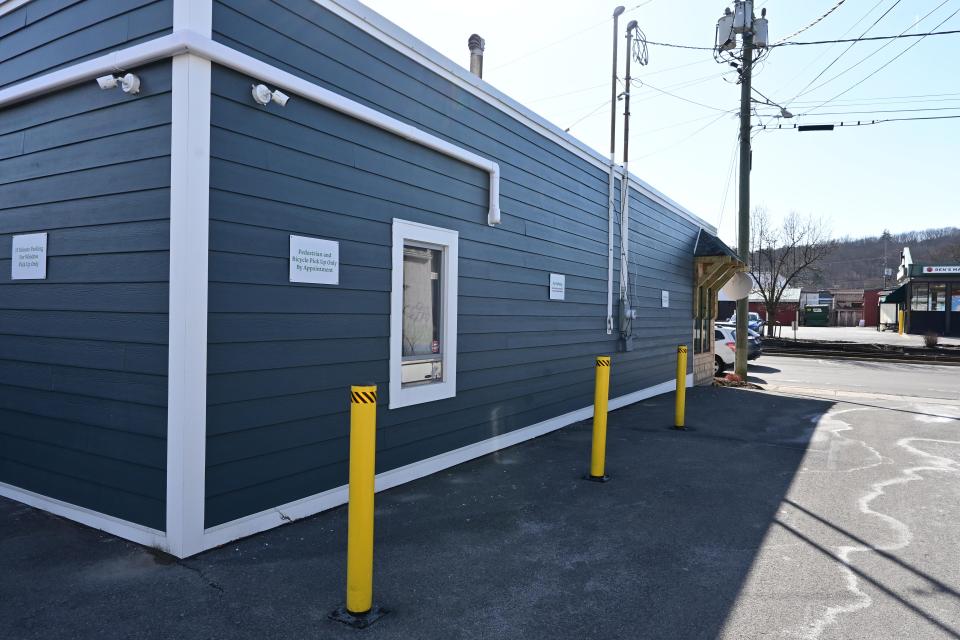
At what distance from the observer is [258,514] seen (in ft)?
12.9

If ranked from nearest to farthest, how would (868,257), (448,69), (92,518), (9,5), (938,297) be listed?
(92,518)
(9,5)
(448,69)
(938,297)
(868,257)

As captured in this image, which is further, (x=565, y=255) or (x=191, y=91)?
(x=565, y=255)

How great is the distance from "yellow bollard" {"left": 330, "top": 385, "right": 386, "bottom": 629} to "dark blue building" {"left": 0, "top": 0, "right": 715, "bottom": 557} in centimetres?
125

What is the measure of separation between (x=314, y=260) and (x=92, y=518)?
2.26 m

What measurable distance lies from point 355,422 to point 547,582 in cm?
149

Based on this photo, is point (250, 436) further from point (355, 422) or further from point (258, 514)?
point (355, 422)

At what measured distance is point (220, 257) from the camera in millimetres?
3641

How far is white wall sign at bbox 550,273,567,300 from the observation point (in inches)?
297

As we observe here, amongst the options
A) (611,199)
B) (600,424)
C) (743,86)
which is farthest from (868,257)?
(600,424)

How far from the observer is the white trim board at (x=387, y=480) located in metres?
3.76

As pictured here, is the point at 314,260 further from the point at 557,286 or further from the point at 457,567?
the point at 557,286

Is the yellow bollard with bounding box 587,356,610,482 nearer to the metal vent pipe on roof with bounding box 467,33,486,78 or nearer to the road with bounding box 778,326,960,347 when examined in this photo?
the metal vent pipe on roof with bounding box 467,33,486,78

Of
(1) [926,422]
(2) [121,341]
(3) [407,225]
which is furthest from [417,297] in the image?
(1) [926,422]

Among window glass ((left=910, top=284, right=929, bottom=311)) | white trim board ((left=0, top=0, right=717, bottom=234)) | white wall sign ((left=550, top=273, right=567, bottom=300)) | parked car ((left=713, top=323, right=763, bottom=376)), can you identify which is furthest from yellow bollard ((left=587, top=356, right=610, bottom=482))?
window glass ((left=910, top=284, right=929, bottom=311))
